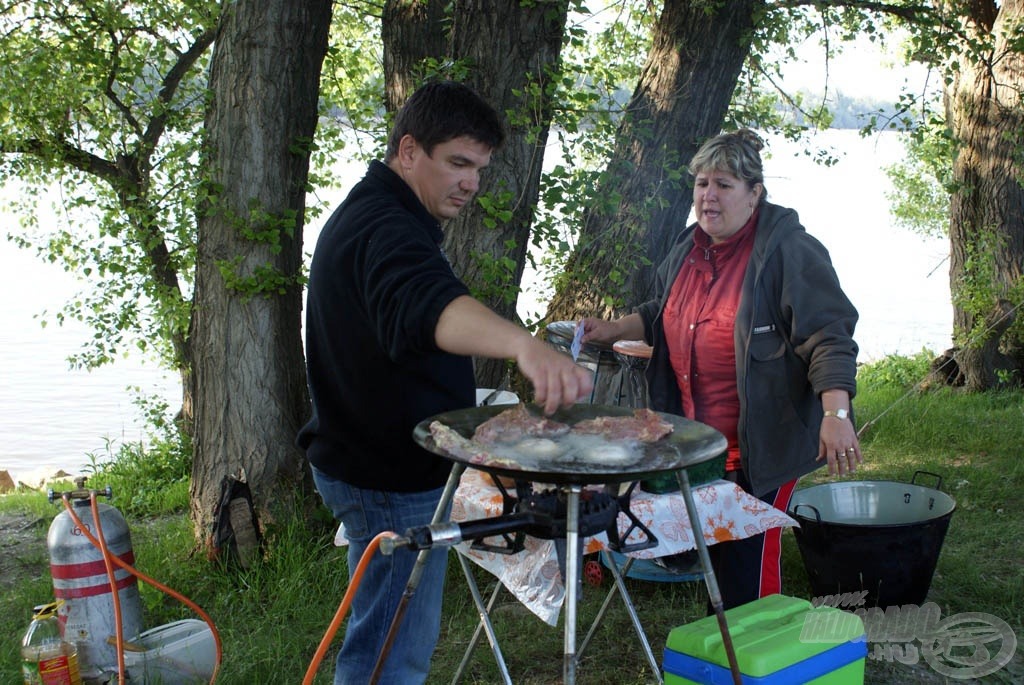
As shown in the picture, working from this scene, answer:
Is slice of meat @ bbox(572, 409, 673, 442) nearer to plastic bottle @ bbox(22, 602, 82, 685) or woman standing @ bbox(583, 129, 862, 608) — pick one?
woman standing @ bbox(583, 129, 862, 608)

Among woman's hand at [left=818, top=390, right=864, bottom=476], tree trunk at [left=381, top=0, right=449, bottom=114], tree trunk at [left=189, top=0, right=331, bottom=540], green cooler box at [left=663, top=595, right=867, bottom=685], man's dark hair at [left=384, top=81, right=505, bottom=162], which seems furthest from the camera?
tree trunk at [left=381, top=0, right=449, bottom=114]

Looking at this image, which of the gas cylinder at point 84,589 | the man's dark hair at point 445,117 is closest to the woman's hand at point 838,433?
the man's dark hair at point 445,117

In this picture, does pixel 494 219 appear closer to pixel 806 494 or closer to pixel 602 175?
pixel 602 175

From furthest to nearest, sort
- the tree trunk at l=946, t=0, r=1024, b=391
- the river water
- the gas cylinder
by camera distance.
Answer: the river water < the tree trunk at l=946, t=0, r=1024, b=391 < the gas cylinder

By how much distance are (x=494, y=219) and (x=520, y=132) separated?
18.8 inches

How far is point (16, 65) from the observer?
6.11 m

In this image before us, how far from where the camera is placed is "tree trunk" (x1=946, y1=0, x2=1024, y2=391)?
8086mm

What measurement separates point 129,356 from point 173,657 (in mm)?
5604

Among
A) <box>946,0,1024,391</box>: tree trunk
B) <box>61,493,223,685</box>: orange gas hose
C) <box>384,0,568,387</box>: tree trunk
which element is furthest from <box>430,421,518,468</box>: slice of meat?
<box>946,0,1024,391</box>: tree trunk

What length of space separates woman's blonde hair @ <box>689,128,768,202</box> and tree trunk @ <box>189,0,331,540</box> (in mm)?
2266

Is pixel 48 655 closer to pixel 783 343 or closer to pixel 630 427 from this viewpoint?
pixel 630 427

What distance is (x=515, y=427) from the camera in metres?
2.31

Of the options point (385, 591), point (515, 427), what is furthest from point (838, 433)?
point (385, 591)

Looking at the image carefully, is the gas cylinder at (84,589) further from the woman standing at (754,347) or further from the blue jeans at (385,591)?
the woman standing at (754,347)
